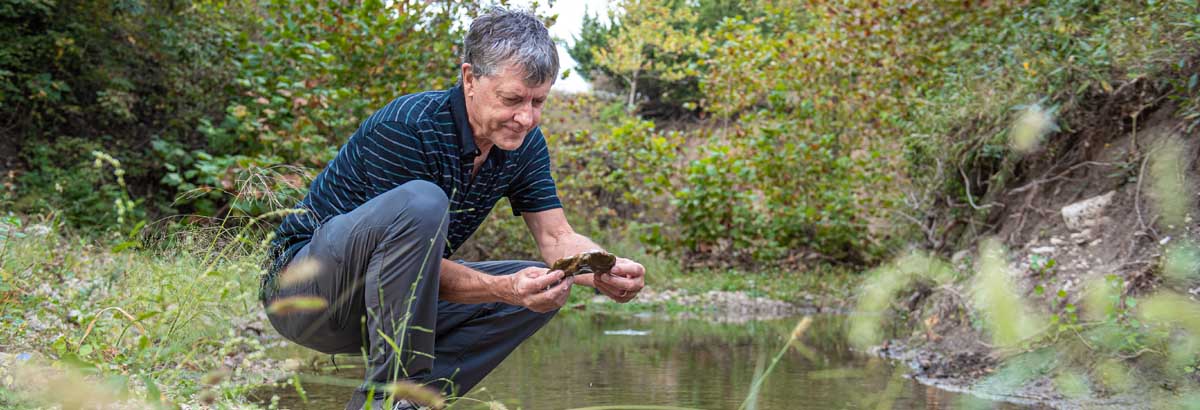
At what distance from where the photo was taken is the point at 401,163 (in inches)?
101

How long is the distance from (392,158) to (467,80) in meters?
0.28

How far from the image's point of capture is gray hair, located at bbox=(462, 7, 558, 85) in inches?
95.9

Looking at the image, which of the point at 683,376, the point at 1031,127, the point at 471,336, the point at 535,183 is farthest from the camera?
the point at 1031,127

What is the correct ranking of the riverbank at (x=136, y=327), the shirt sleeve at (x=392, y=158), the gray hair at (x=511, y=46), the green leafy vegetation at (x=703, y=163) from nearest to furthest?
the riverbank at (x=136, y=327), the gray hair at (x=511, y=46), the shirt sleeve at (x=392, y=158), the green leafy vegetation at (x=703, y=163)

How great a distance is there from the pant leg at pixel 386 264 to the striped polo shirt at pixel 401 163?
0.12 m

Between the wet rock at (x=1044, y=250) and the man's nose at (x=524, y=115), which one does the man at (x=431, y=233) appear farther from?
the wet rock at (x=1044, y=250)

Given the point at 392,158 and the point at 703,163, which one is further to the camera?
the point at 703,163

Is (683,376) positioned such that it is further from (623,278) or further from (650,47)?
(650,47)

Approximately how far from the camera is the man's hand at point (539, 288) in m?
2.41

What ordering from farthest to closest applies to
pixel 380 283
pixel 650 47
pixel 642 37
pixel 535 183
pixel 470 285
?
pixel 650 47, pixel 642 37, pixel 535 183, pixel 470 285, pixel 380 283

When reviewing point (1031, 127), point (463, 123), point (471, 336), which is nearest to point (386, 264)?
point (463, 123)

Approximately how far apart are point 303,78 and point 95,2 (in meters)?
2.83

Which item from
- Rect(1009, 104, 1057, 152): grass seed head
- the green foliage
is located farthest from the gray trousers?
the green foliage

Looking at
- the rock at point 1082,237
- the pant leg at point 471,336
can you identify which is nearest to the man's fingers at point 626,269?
the pant leg at point 471,336
